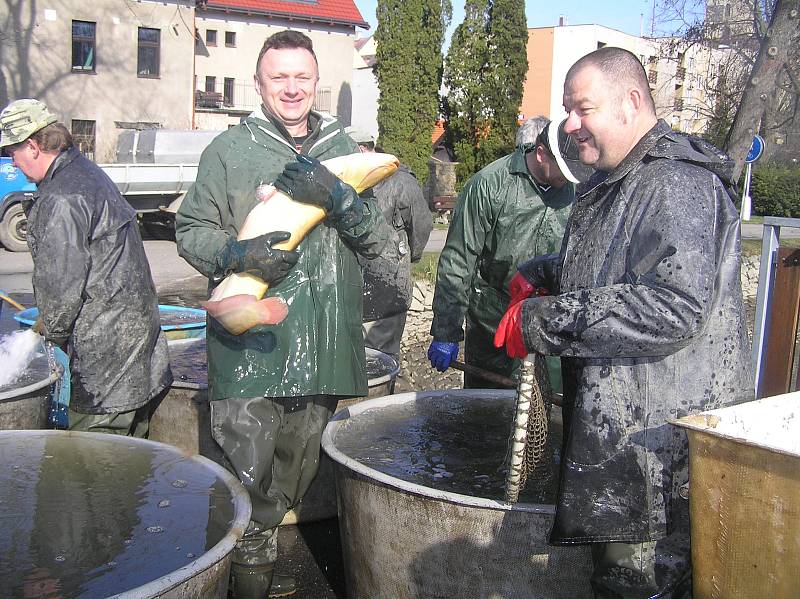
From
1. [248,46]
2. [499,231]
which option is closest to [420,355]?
[499,231]

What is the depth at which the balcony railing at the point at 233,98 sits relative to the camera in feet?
102

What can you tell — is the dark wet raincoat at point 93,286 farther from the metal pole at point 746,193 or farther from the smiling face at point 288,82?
the metal pole at point 746,193

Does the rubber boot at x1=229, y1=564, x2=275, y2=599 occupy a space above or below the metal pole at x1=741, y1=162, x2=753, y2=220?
below

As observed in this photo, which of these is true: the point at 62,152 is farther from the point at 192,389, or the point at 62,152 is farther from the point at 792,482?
the point at 792,482

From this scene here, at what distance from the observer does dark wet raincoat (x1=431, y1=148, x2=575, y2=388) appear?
432 cm

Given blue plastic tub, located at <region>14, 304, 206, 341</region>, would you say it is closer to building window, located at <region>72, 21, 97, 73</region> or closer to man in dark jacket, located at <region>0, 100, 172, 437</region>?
man in dark jacket, located at <region>0, 100, 172, 437</region>

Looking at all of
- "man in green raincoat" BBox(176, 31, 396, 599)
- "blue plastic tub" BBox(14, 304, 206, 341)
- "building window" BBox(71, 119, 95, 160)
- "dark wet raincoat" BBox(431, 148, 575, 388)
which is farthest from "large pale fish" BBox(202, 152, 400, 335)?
"building window" BBox(71, 119, 95, 160)

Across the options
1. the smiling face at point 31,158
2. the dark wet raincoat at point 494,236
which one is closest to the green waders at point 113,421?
the smiling face at point 31,158

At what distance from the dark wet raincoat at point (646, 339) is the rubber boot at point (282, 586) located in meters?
1.58

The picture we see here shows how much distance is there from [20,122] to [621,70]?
8.64ft

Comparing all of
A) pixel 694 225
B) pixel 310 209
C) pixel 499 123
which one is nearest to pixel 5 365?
pixel 310 209

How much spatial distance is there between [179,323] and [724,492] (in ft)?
15.7

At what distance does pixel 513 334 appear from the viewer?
2475mm

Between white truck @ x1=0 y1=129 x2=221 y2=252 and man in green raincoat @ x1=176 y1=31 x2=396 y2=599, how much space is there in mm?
10584
